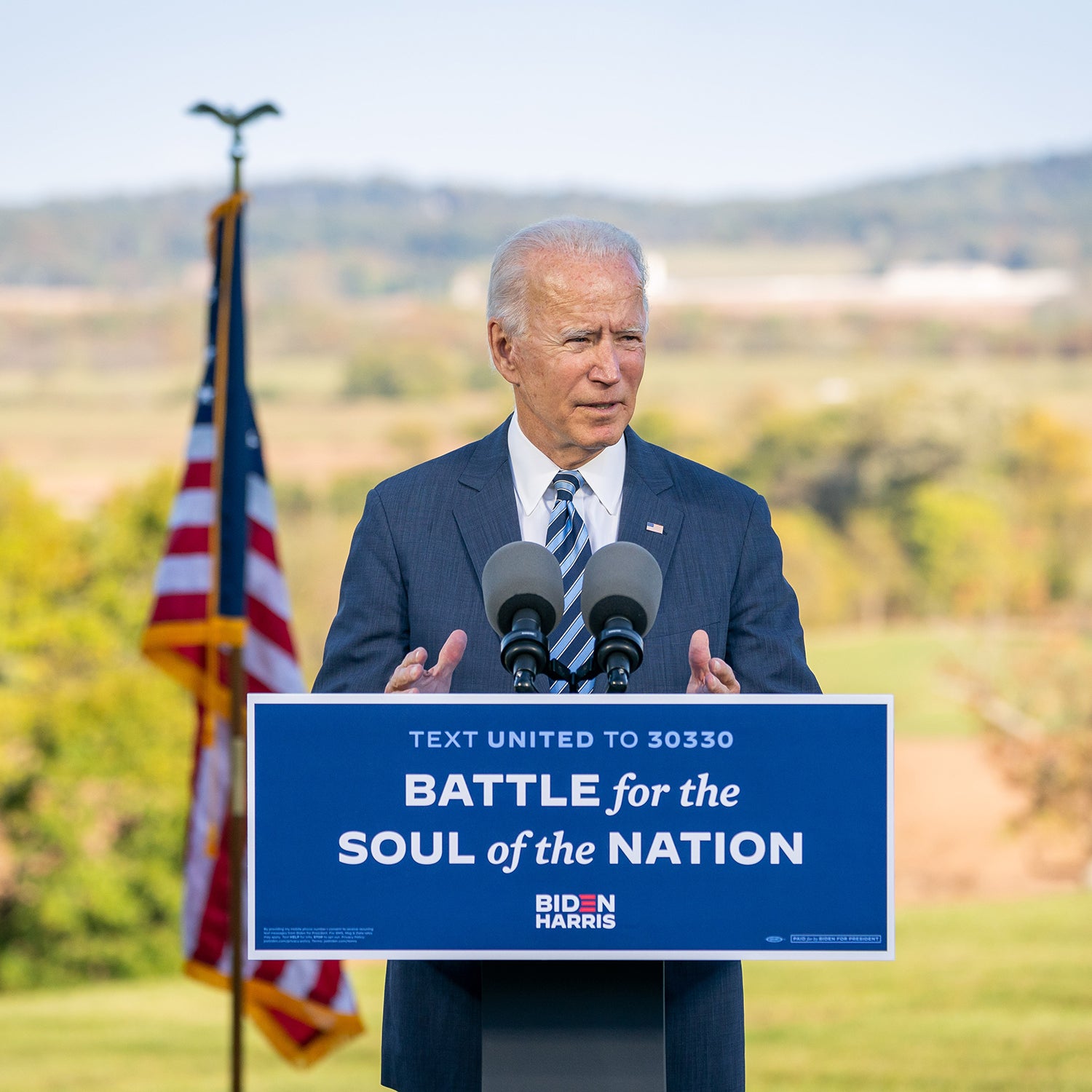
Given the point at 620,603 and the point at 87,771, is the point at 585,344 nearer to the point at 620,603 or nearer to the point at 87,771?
the point at 620,603

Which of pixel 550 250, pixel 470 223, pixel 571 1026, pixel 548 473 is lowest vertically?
pixel 571 1026

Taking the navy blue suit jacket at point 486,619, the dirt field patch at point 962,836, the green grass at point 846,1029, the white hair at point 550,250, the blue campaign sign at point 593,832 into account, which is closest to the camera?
the blue campaign sign at point 593,832

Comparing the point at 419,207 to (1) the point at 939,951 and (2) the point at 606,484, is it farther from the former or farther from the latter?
(2) the point at 606,484

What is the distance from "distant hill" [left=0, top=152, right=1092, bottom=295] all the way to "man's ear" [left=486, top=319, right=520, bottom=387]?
72.8 ft

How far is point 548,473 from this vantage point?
7.41 feet

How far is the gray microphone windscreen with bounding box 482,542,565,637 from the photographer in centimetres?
172

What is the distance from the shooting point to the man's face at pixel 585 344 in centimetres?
215

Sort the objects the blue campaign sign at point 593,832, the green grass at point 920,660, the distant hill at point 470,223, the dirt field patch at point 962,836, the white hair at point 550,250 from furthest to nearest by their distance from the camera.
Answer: the distant hill at point 470,223
the green grass at point 920,660
the dirt field patch at point 962,836
the white hair at point 550,250
the blue campaign sign at point 593,832

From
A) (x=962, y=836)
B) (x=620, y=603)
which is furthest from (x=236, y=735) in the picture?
(x=962, y=836)

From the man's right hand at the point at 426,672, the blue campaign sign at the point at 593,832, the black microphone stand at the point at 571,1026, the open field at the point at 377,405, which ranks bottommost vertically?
the black microphone stand at the point at 571,1026

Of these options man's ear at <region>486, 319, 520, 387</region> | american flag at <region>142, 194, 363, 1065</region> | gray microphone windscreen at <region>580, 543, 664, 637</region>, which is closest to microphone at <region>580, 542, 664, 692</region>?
gray microphone windscreen at <region>580, 543, 664, 637</region>

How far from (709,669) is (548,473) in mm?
539

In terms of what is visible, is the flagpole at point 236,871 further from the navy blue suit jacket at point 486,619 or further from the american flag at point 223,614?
the navy blue suit jacket at point 486,619

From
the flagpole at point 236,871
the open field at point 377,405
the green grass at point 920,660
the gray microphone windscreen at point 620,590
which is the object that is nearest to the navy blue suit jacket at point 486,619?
the gray microphone windscreen at point 620,590
